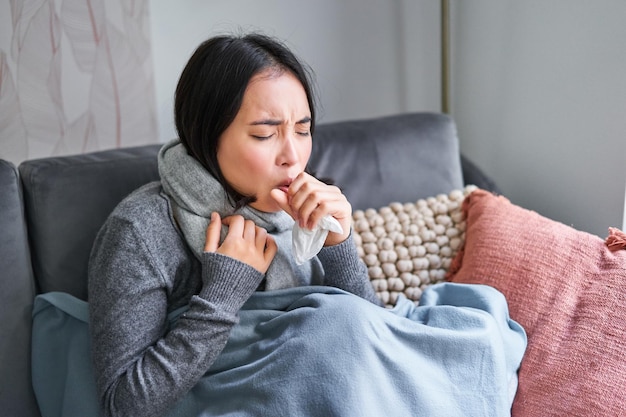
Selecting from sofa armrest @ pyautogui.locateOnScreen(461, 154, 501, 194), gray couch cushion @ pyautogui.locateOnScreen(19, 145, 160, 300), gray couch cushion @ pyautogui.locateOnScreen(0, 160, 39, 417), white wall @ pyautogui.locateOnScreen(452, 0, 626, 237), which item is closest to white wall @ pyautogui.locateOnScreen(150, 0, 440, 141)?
white wall @ pyautogui.locateOnScreen(452, 0, 626, 237)

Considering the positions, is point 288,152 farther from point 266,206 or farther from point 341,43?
point 341,43

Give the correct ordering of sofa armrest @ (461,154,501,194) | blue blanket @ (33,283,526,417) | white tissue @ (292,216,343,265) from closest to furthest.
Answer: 1. blue blanket @ (33,283,526,417)
2. white tissue @ (292,216,343,265)
3. sofa armrest @ (461,154,501,194)

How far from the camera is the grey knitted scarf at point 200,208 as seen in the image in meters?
1.18

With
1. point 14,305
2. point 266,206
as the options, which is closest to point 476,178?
point 266,206

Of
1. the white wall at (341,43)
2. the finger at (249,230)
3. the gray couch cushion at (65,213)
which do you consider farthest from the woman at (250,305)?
the white wall at (341,43)

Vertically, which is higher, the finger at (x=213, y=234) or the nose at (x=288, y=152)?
the nose at (x=288, y=152)

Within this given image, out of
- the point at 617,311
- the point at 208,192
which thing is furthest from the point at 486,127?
the point at 208,192

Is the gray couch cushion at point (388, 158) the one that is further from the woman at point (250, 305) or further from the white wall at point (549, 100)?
the woman at point (250, 305)

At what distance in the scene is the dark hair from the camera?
1135mm

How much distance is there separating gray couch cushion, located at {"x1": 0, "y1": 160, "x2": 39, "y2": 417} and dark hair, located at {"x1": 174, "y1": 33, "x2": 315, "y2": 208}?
1.21 feet

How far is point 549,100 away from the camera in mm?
1732

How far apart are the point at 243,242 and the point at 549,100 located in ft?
3.20

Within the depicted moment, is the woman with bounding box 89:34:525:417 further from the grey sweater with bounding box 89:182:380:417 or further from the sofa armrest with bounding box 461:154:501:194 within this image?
the sofa armrest with bounding box 461:154:501:194

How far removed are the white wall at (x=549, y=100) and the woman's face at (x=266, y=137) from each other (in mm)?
763
